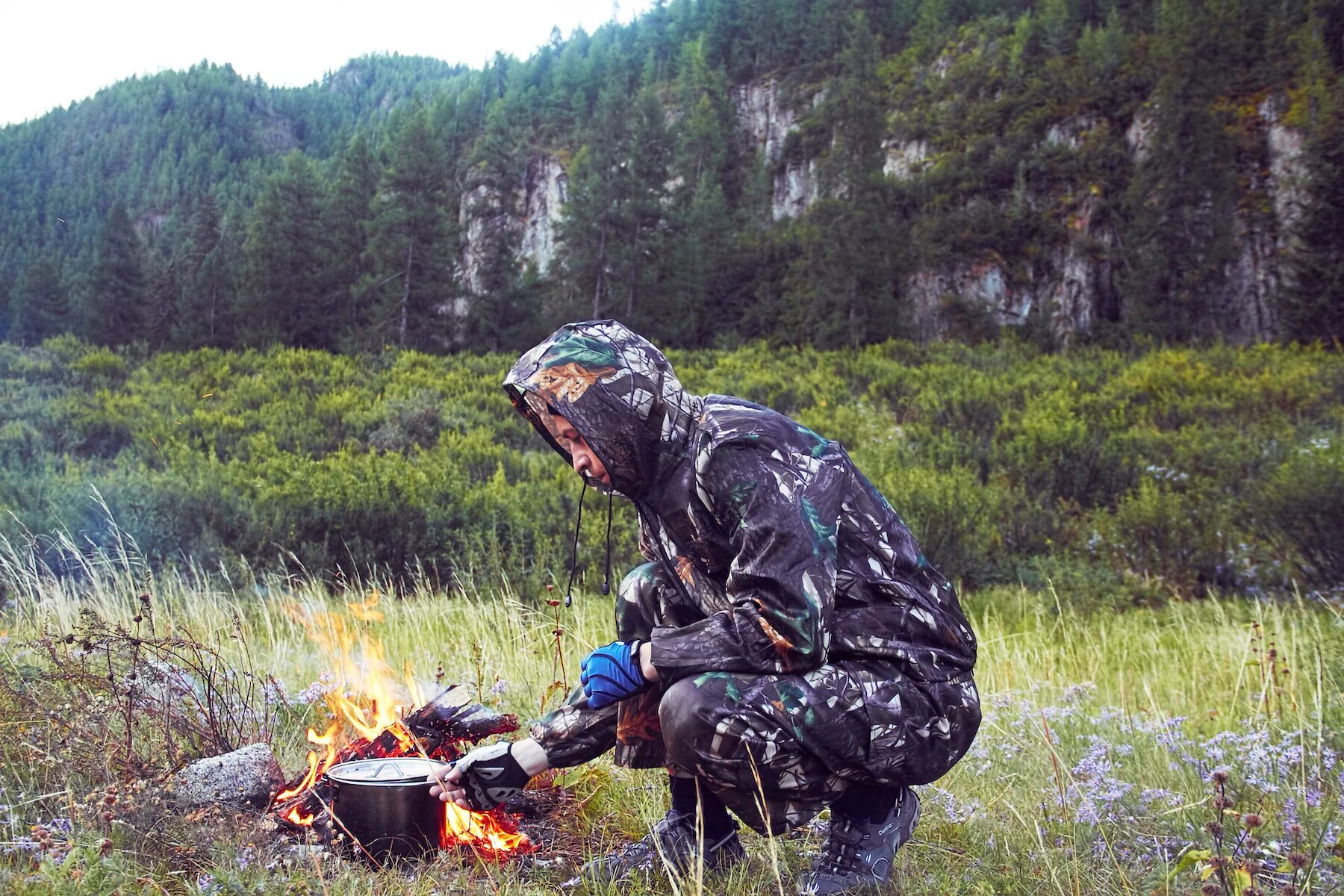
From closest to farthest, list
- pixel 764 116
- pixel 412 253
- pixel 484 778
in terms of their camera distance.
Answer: pixel 484 778, pixel 412 253, pixel 764 116

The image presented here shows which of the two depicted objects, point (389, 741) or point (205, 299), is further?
point (205, 299)

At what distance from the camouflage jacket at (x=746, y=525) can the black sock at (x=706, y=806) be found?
471mm

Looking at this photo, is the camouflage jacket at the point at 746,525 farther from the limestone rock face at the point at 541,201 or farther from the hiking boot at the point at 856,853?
the limestone rock face at the point at 541,201

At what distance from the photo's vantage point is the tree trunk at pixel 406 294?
28062 mm

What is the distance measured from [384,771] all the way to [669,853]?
2.61 ft

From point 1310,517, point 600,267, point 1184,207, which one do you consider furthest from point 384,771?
point 1184,207

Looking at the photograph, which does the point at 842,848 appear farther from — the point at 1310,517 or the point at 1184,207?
the point at 1184,207

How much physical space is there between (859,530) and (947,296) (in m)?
30.4

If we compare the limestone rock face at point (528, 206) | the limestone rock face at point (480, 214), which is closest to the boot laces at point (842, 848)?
the limestone rock face at point (480, 214)

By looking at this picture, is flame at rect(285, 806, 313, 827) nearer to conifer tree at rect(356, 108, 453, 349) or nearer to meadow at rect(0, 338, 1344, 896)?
meadow at rect(0, 338, 1344, 896)

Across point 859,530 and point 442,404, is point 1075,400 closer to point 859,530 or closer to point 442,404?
point 442,404

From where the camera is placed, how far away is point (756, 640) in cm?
212

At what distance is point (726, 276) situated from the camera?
32.3m

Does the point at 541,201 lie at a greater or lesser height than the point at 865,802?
greater
